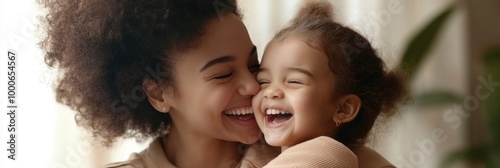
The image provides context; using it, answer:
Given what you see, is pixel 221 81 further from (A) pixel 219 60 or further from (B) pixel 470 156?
(B) pixel 470 156

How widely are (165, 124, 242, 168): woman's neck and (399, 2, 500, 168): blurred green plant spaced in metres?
0.98

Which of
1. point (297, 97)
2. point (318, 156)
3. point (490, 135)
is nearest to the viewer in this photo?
point (318, 156)

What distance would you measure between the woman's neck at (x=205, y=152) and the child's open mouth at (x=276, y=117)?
23 centimetres

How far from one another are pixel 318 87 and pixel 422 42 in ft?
4.00

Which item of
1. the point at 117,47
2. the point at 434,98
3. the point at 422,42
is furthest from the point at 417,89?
the point at 117,47

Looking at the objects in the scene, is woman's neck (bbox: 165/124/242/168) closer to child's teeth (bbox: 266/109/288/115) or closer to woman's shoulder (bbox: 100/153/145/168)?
woman's shoulder (bbox: 100/153/145/168)

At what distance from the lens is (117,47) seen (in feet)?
4.68

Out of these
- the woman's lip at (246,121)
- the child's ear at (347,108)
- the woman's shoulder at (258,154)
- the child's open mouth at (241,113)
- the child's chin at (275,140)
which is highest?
the child's ear at (347,108)

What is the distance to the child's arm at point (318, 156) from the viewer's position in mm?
1123

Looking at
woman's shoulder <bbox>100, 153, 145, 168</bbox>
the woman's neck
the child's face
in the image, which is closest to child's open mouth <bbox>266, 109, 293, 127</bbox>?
the child's face

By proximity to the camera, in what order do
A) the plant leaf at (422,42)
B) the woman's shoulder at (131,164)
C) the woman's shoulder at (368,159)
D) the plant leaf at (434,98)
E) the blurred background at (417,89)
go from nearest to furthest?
the woman's shoulder at (368,159), the woman's shoulder at (131,164), the blurred background at (417,89), the plant leaf at (422,42), the plant leaf at (434,98)

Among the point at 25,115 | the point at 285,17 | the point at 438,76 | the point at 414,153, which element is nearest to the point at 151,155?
the point at 25,115

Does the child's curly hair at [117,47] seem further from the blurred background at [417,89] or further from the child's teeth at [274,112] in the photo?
the blurred background at [417,89]

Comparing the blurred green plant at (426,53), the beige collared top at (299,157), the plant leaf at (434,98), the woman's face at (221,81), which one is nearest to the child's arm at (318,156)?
the beige collared top at (299,157)
